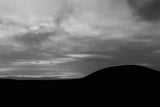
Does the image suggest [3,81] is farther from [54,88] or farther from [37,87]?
[54,88]

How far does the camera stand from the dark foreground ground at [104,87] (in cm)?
4300

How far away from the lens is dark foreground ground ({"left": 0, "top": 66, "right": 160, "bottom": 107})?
1693 inches

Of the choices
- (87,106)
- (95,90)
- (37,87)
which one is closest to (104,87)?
(95,90)

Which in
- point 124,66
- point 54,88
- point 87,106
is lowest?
point 87,106

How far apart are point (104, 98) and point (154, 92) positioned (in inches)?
357

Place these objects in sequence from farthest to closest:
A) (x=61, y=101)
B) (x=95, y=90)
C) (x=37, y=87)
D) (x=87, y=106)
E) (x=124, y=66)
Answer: (x=124, y=66) < (x=37, y=87) < (x=95, y=90) < (x=61, y=101) < (x=87, y=106)

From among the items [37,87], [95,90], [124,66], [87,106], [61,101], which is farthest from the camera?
[124,66]

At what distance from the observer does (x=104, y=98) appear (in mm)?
43375

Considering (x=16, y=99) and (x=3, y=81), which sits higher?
(x=3, y=81)

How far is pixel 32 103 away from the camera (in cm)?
4156

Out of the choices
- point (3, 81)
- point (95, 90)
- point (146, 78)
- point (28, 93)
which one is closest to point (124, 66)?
point (146, 78)

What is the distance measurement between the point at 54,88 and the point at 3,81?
485 inches

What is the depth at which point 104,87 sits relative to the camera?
47.1 metres

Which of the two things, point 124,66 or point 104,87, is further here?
point 124,66
